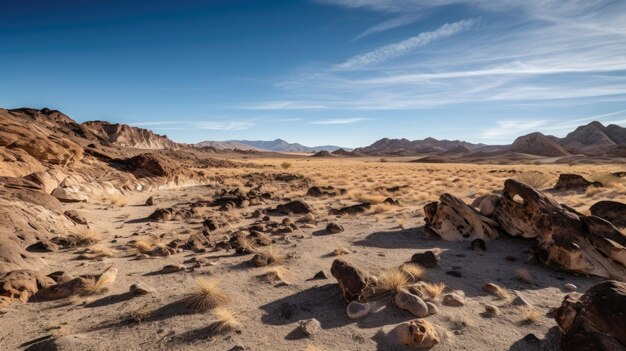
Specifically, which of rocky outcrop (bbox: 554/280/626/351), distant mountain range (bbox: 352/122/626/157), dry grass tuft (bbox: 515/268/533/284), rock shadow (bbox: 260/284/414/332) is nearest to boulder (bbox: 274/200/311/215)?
rock shadow (bbox: 260/284/414/332)

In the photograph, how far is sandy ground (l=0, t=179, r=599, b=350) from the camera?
4.70 metres

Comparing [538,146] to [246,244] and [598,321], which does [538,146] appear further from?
[598,321]

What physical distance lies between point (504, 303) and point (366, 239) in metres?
4.64

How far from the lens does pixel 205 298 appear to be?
5707mm

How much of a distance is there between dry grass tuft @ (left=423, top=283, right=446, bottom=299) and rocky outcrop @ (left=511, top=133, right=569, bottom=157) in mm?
108125

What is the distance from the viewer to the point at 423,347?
449cm

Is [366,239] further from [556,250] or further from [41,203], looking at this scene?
[41,203]

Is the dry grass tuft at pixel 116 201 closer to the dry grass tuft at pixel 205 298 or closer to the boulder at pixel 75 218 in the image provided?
the boulder at pixel 75 218

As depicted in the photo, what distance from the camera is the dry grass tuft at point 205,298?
561cm

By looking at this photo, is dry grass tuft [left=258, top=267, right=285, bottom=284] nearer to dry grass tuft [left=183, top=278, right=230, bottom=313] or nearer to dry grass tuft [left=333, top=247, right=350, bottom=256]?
dry grass tuft [left=183, top=278, right=230, bottom=313]

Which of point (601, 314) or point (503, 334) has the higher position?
point (601, 314)

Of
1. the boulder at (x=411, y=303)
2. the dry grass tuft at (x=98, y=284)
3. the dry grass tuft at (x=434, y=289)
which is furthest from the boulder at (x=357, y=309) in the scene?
the dry grass tuft at (x=98, y=284)

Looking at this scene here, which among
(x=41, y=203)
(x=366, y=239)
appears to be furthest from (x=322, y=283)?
(x=41, y=203)

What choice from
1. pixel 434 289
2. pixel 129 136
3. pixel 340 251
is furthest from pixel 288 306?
pixel 129 136
